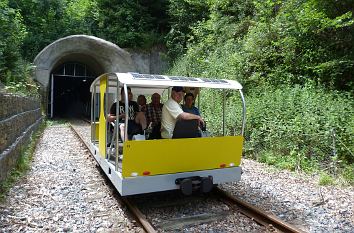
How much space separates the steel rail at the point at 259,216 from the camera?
478 cm

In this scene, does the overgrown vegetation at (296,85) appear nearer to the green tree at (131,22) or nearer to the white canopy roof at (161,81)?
the white canopy roof at (161,81)

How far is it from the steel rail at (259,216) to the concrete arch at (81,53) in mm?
15689

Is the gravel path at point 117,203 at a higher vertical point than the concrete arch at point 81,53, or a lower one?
lower

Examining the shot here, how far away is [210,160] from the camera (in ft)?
19.8

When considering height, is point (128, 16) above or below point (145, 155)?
above

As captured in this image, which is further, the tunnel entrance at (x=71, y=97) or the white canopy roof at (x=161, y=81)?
the tunnel entrance at (x=71, y=97)

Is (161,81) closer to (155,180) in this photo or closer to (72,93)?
(155,180)

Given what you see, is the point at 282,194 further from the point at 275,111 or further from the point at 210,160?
the point at 275,111

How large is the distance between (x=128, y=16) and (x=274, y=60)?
14280mm

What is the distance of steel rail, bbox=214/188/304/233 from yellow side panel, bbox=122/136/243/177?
63 cm

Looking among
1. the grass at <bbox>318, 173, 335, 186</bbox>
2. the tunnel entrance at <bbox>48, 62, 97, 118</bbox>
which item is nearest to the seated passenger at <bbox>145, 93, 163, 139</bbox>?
the grass at <bbox>318, 173, 335, 186</bbox>

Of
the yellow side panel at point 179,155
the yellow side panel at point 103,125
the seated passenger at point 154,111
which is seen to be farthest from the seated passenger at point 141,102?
the yellow side panel at point 179,155

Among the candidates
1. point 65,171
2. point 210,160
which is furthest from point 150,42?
point 210,160

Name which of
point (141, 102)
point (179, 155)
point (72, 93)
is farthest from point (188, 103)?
point (72, 93)
